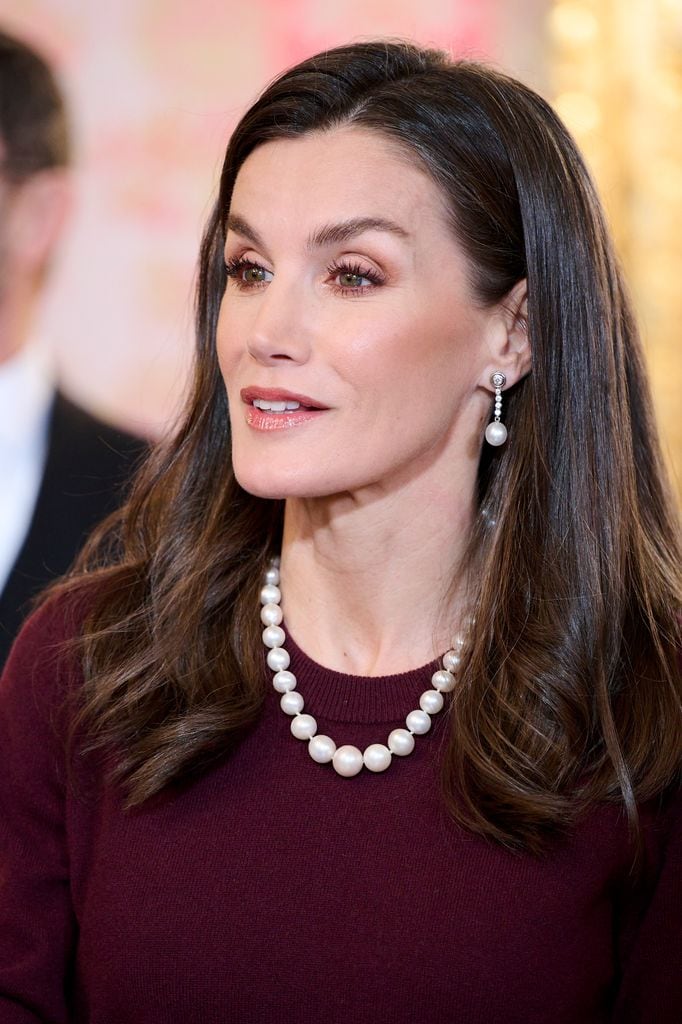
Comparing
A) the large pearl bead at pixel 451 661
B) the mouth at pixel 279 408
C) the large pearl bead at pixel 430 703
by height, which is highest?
the mouth at pixel 279 408

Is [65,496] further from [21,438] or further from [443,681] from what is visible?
[443,681]

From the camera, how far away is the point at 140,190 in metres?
2.37

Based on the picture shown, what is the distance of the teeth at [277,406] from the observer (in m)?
Answer: 1.57

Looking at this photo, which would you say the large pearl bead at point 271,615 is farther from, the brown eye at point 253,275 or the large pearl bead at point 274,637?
the brown eye at point 253,275


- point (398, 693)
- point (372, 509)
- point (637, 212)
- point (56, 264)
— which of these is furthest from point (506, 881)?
point (637, 212)

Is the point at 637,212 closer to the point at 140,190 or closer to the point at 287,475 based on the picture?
the point at 140,190

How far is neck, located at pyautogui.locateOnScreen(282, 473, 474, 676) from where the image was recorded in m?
1.69

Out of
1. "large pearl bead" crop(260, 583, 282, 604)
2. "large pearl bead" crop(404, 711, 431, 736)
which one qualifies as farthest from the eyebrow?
"large pearl bead" crop(404, 711, 431, 736)

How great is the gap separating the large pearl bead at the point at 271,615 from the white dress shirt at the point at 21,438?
0.71m

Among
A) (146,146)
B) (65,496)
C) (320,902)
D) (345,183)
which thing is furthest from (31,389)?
(320,902)

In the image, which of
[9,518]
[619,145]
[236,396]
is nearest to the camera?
[236,396]

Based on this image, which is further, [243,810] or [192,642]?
[192,642]

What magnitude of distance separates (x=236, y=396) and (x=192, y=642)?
1.08ft

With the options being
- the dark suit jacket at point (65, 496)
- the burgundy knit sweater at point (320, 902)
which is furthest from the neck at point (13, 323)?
the burgundy knit sweater at point (320, 902)
